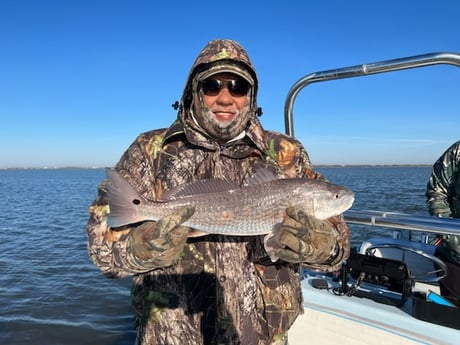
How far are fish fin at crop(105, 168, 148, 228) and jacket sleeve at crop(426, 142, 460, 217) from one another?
5.23 m

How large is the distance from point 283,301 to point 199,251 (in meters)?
0.93

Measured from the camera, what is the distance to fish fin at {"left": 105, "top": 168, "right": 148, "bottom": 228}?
3145 millimetres

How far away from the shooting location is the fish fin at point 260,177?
353cm

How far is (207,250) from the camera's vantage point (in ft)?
11.1

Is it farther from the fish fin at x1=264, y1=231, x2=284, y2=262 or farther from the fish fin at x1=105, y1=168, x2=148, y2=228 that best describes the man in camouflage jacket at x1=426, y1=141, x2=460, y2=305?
the fish fin at x1=105, y1=168, x2=148, y2=228

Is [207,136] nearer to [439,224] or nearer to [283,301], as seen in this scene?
[283,301]

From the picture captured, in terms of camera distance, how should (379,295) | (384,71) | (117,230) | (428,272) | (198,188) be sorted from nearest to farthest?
(117,230), (198,188), (384,71), (379,295), (428,272)

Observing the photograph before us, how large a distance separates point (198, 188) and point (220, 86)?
3.54ft

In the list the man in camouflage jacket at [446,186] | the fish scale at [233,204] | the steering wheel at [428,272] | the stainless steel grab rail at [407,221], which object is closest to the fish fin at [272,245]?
the fish scale at [233,204]

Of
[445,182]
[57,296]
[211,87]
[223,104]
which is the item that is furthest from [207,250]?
[57,296]

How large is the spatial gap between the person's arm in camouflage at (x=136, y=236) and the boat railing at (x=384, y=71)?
2.50 metres

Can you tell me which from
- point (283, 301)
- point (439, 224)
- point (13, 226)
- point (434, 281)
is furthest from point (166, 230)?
point (13, 226)

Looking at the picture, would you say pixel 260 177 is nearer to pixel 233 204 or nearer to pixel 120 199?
pixel 233 204

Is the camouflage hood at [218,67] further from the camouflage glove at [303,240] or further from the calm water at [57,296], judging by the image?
the calm water at [57,296]
